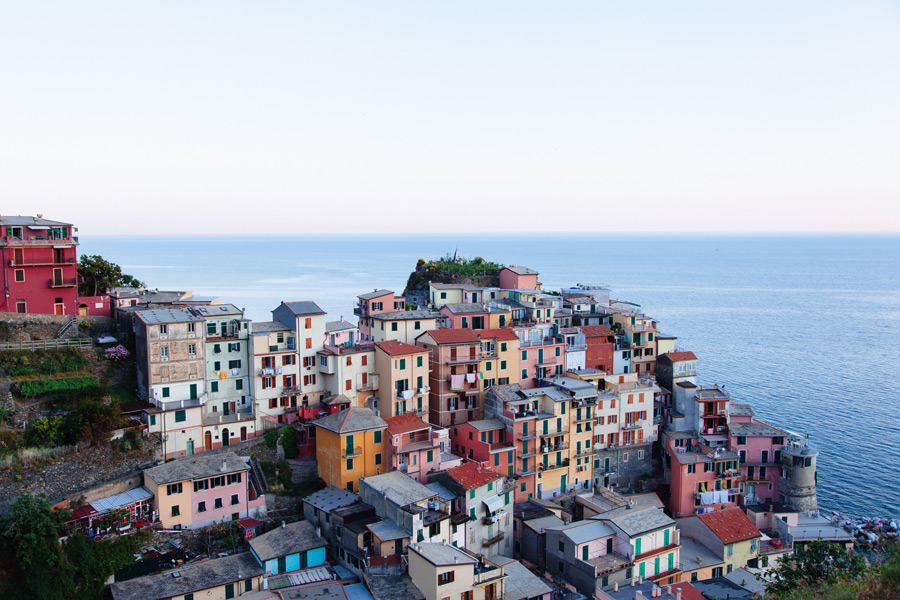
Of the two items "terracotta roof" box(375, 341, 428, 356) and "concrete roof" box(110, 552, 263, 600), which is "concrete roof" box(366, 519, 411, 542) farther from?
"terracotta roof" box(375, 341, 428, 356)

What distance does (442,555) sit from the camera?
1198 inches

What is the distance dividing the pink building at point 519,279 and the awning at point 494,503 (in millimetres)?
23061

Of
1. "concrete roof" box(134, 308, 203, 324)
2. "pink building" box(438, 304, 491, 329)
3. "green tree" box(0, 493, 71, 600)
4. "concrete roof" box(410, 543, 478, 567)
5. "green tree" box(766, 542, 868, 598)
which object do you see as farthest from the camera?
"pink building" box(438, 304, 491, 329)

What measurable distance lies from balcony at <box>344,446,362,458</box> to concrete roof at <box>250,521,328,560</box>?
153 inches

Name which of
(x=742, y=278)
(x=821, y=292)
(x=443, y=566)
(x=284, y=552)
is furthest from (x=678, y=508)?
(x=742, y=278)

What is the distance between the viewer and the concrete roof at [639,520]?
3544cm

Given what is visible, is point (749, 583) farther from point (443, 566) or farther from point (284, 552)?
point (284, 552)

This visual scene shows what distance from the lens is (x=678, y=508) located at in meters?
43.5

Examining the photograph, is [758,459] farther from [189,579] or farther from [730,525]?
[189,579]

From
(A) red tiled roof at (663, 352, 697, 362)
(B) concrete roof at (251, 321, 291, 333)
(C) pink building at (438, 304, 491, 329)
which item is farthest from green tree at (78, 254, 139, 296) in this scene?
(A) red tiled roof at (663, 352, 697, 362)

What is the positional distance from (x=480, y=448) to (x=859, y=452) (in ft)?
108

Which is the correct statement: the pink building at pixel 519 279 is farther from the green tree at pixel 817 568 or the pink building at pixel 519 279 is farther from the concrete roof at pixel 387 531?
the green tree at pixel 817 568

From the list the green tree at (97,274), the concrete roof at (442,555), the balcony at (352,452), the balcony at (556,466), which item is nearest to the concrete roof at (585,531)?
the balcony at (556,466)

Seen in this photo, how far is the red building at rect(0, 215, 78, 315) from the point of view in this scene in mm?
39219
